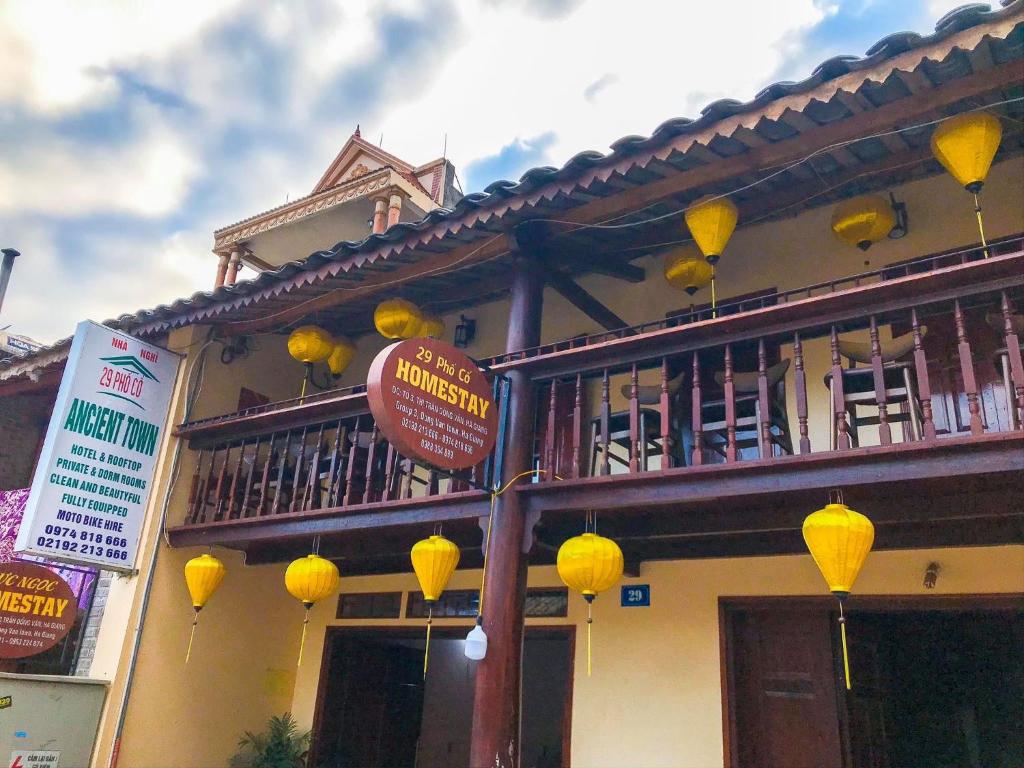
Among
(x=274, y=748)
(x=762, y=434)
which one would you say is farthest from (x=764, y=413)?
(x=274, y=748)

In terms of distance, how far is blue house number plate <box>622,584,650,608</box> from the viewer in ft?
26.2

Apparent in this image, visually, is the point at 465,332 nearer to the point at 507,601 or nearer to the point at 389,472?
the point at 389,472

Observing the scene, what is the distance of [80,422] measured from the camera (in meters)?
8.38

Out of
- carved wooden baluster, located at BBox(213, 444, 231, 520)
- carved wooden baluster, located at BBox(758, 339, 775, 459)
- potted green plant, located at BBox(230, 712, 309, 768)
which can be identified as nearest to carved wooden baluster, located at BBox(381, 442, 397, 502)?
carved wooden baluster, located at BBox(213, 444, 231, 520)

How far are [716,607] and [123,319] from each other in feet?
24.0

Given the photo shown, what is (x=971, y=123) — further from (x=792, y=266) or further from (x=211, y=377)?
(x=211, y=377)

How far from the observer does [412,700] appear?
36.1 feet

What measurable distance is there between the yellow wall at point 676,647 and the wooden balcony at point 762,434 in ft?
1.18

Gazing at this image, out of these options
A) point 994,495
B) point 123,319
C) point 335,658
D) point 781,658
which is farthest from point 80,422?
point 994,495

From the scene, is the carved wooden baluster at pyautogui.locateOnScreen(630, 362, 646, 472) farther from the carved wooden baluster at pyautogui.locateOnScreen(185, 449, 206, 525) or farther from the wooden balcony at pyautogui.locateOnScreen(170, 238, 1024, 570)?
the carved wooden baluster at pyautogui.locateOnScreen(185, 449, 206, 525)

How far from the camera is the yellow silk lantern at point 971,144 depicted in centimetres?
532

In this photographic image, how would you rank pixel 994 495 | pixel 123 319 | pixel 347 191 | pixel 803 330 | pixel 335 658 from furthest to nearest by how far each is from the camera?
pixel 347 191 → pixel 335 658 → pixel 123 319 → pixel 803 330 → pixel 994 495

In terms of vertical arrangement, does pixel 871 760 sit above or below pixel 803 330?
below

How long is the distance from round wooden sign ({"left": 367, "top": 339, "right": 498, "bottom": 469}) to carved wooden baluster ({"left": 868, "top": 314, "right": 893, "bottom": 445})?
2762 mm
